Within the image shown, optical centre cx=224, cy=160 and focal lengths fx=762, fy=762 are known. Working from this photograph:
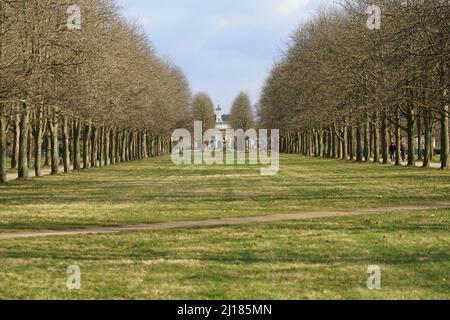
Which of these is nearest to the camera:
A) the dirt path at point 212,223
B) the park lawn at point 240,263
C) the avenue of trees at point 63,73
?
the park lawn at point 240,263

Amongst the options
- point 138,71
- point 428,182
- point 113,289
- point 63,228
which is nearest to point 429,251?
point 113,289

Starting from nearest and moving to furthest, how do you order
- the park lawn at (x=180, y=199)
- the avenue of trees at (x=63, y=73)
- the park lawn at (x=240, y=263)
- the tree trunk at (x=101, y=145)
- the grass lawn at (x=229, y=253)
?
the park lawn at (x=240, y=263)
the grass lawn at (x=229, y=253)
the park lawn at (x=180, y=199)
the avenue of trees at (x=63, y=73)
the tree trunk at (x=101, y=145)

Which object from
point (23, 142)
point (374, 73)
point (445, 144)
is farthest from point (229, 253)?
point (445, 144)

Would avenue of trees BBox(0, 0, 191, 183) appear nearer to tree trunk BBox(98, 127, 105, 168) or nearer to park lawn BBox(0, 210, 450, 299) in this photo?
tree trunk BBox(98, 127, 105, 168)

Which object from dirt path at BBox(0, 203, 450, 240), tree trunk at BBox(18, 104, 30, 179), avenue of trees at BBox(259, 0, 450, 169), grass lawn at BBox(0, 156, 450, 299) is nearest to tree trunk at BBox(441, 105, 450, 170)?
avenue of trees at BBox(259, 0, 450, 169)

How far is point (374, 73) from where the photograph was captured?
150ft

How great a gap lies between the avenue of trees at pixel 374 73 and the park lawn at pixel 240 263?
48.6ft

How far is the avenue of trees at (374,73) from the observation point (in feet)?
101

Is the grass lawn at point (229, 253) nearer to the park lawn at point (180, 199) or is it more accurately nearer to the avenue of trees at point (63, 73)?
the park lawn at point (180, 199)

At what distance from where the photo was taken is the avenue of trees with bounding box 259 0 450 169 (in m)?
30.9

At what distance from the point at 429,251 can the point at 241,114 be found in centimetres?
15794

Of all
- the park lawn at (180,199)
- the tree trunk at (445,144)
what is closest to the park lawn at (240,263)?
the park lawn at (180,199)

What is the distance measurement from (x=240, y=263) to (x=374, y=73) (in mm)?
35232

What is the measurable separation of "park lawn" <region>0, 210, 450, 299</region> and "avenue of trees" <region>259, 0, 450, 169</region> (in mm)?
14807
